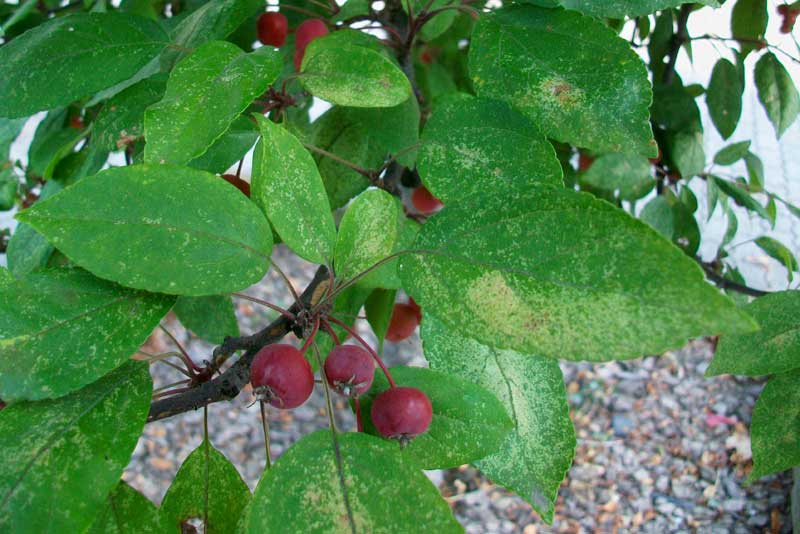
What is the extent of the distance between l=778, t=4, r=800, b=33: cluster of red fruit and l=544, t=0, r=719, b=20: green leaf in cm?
64

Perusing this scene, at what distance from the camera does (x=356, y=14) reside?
0.77m

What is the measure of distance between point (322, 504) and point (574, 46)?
0.36 m

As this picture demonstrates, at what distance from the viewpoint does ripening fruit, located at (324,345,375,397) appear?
1.58 feet

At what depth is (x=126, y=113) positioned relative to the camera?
63cm

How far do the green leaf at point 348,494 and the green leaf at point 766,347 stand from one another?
0.29 metres

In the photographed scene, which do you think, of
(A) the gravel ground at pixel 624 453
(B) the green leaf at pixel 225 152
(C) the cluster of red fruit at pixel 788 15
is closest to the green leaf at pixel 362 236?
(B) the green leaf at pixel 225 152

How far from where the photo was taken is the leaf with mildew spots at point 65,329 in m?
0.43

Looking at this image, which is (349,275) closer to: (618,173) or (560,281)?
(560,281)

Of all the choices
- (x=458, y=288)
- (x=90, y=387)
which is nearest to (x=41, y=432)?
(x=90, y=387)

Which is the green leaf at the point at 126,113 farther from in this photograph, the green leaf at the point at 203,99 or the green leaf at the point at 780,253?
the green leaf at the point at 780,253

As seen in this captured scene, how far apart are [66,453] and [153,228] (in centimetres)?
14

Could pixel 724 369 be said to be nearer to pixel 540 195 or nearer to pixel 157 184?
pixel 540 195

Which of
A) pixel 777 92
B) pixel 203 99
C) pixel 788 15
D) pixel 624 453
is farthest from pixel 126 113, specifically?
pixel 624 453

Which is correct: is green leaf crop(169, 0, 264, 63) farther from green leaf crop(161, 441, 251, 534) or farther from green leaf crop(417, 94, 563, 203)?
green leaf crop(161, 441, 251, 534)
